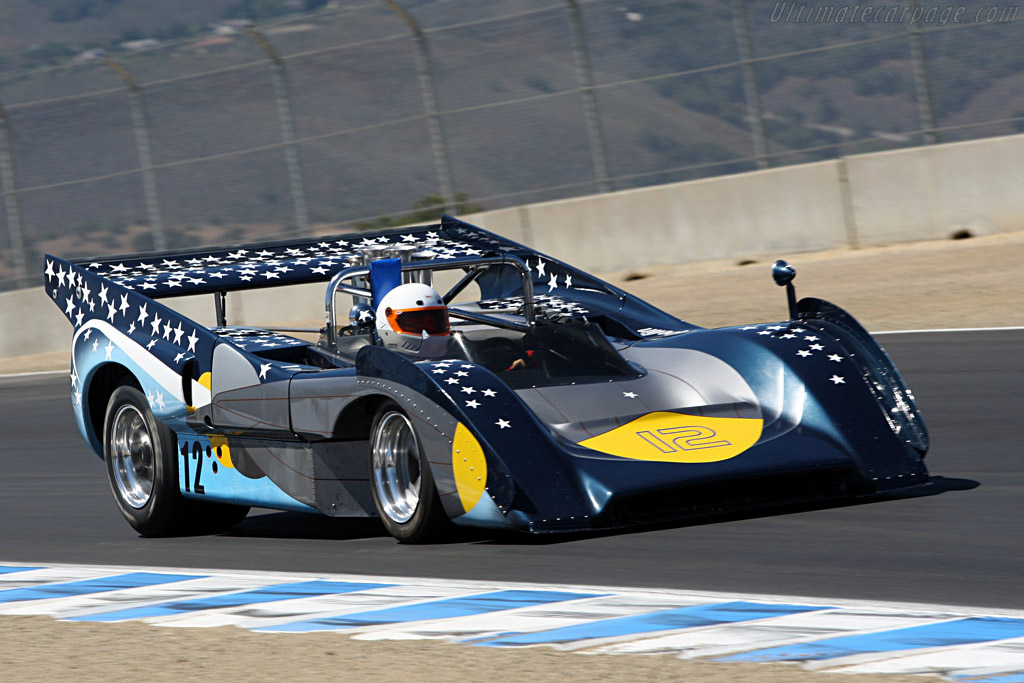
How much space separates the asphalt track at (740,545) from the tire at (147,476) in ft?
0.35

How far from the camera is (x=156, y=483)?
26.5 ft

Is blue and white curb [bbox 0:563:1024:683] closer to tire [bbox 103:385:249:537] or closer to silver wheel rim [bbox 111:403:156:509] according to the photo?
tire [bbox 103:385:249:537]

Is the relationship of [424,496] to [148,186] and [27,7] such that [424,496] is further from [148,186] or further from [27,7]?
[27,7]

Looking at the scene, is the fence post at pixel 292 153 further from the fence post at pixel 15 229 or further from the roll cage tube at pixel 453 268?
the roll cage tube at pixel 453 268

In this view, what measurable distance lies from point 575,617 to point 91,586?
7.84ft

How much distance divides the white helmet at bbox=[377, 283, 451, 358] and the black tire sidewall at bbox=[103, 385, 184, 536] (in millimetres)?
1360

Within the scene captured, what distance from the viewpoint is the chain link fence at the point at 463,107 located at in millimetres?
17531

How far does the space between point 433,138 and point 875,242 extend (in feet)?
17.1

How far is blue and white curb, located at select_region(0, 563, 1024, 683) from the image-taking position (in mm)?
4602

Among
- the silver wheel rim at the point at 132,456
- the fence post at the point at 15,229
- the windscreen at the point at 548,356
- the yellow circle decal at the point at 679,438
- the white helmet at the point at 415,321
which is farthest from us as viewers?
the fence post at the point at 15,229

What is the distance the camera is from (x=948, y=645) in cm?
462

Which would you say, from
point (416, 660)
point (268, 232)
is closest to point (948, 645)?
point (416, 660)

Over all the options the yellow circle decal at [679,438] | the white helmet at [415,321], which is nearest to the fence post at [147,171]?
the white helmet at [415,321]

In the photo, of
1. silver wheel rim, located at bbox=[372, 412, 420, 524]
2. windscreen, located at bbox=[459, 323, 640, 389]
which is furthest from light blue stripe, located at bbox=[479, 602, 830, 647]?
windscreen, located at bbox=[459, 323, 640, 389]
